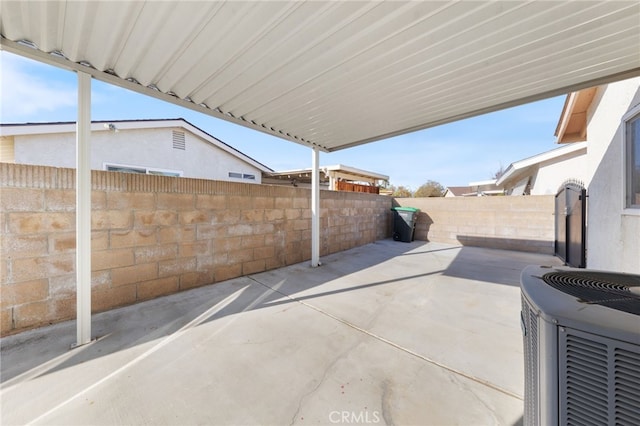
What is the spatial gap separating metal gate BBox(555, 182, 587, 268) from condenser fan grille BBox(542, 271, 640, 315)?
427 cm

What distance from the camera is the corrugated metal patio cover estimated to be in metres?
1.60

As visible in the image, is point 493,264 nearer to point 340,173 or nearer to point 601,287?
Answer: point 601,287

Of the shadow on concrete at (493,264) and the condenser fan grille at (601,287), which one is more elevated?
the condenser fan grille at (601,287)

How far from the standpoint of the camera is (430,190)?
76.3 feet

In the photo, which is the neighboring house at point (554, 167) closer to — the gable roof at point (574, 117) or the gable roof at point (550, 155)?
the gable roof at point (550, 155)

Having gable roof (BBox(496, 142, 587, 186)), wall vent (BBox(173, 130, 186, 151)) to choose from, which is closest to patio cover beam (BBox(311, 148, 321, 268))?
wall vent (BBox(173, 130, 186, 151))

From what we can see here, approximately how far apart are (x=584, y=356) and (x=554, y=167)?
11.4 metres

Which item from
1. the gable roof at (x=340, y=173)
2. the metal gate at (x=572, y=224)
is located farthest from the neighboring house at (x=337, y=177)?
the metal gate at (x=572, y=224)

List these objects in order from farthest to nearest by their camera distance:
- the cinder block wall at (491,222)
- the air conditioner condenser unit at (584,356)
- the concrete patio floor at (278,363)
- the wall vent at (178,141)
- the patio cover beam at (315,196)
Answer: the wall vent at (178,141)
the cinder block wall at (491,222)
the patio cover beam at (315,196)
the concrete patio floor at (278,363)
the air conditioner condenser unit at (584,356)

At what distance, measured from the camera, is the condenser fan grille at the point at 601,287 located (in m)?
0.91

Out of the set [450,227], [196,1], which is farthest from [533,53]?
[450,227]

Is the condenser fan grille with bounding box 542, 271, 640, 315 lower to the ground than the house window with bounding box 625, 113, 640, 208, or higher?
lower

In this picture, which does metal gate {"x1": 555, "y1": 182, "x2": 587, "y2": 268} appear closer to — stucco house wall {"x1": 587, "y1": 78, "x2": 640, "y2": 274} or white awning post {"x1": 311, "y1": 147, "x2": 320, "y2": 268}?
stucco house wall {"x1": 587, "y1": 78, "x2": 640, "y2": 274}

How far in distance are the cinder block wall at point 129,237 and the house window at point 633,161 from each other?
4.83 metres
